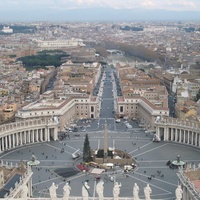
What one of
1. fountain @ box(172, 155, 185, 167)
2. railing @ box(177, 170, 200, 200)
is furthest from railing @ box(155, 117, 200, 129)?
railing @ box(177, 170, 200, 200)

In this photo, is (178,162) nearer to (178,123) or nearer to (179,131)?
(179,131)

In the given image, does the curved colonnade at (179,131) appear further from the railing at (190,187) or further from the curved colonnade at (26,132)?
the railing at (190,187)

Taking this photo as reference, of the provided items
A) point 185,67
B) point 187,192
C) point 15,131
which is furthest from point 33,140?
point 185,67

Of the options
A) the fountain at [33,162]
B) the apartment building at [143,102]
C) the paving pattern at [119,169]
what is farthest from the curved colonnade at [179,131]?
the fountain at [33,162]

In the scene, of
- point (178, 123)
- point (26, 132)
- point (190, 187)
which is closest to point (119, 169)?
point (190, 187)

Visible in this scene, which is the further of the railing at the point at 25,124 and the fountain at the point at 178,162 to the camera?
the railing at the point at 25,124

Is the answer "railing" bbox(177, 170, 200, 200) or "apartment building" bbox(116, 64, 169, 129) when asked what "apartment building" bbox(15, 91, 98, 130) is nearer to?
"apartment building" bbox(116, 64, 169, 129)

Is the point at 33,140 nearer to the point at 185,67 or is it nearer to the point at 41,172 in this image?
the point at 41,172
